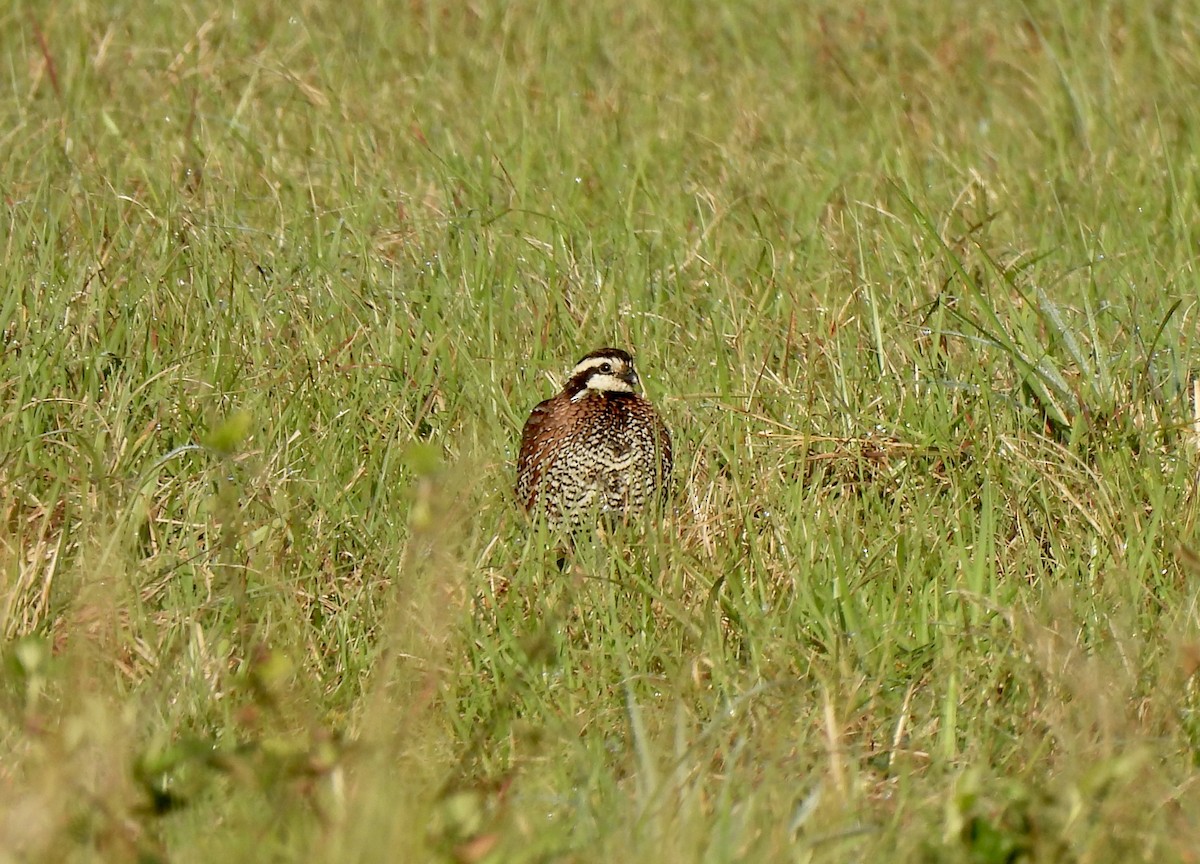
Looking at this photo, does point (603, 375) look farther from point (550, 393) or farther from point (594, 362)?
point (550, 393)

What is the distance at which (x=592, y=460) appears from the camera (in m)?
4.93

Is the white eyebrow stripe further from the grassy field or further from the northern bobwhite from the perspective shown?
the grassy field

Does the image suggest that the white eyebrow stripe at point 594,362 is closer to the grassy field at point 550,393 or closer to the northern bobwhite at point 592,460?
the northern bobwhite at point 592,460

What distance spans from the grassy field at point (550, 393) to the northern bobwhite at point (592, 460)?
0.64 ft

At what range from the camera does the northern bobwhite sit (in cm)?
491

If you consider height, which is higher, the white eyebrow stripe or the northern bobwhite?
the white eyebrow stripe

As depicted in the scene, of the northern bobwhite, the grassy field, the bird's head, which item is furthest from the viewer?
the bird's head

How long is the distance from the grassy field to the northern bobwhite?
0.64ft

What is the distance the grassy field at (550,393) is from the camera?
3145mm

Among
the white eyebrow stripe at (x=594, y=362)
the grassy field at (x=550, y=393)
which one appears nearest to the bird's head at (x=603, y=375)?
the white eyebrow stripe at (x=594, y=362)

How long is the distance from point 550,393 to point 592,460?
74cm

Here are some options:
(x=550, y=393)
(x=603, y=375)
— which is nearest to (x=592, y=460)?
(x=603, y=375)

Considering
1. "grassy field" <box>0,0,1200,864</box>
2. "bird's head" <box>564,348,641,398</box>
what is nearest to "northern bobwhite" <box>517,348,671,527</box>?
"bird's head" <box>564,348,641,398</box>

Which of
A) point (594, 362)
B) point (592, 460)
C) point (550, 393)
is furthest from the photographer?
point (550, 393)
